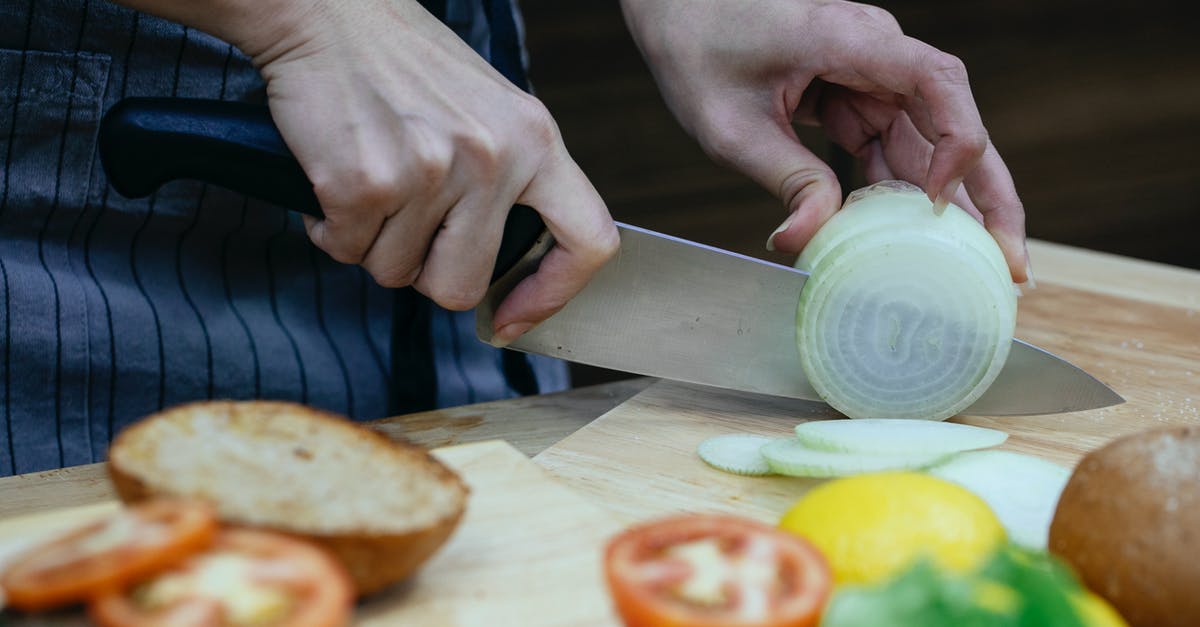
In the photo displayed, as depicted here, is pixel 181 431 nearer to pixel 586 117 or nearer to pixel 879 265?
pixel 879 265

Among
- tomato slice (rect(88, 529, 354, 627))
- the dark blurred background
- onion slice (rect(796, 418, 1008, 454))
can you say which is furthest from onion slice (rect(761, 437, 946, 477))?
the dark blurred background

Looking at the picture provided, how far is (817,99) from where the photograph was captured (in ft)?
5.24

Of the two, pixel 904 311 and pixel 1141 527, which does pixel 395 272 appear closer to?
pixel 904 311

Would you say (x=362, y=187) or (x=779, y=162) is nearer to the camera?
(x=362, y=187)

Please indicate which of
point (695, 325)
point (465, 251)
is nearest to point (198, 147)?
point (465, 251)

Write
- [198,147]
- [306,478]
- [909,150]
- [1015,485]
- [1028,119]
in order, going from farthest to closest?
[1028,119] → [909,150] → [198,147] → [1015,485] → [306,478]

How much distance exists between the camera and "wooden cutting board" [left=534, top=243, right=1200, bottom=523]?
115cm

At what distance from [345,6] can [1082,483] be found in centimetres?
74

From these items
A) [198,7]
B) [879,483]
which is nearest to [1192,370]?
[879,483]

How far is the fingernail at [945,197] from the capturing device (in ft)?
4.21

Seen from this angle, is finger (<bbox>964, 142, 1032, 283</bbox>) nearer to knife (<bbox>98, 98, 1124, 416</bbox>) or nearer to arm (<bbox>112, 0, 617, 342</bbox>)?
knife (<bbox>98, 98, 1124, 416</bbox>)

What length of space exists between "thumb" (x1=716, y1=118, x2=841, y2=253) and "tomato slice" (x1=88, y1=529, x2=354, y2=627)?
821 millimetres

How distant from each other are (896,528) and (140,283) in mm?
917

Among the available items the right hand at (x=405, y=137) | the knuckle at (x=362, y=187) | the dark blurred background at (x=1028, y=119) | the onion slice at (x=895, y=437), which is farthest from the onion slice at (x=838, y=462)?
A: the dark blurred background at (x=1028, y=119)
